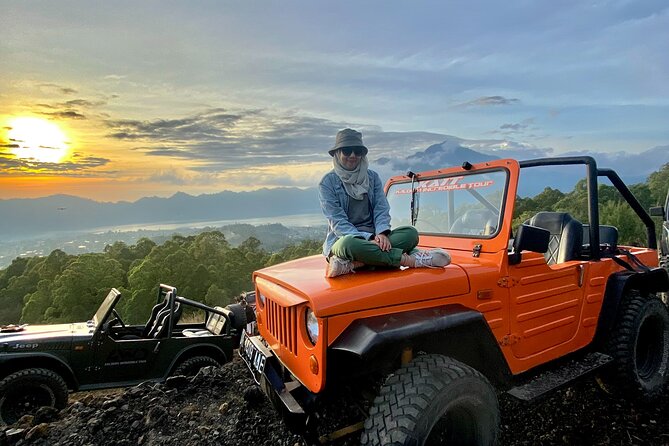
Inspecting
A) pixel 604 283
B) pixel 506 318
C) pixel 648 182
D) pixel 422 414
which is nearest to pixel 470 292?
pixel 506 318

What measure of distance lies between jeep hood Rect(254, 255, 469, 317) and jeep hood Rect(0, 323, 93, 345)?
435cm

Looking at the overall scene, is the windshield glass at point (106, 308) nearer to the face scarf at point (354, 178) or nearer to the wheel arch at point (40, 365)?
the wheel arch at point (40, 365)

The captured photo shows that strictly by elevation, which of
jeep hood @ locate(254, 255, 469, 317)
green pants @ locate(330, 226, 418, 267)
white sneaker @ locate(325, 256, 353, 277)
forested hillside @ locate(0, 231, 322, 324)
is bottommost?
forested hillside @ locate(0, 231, 322, 324)

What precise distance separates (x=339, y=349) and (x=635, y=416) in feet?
10.3

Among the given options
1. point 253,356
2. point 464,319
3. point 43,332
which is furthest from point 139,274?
point 464,319

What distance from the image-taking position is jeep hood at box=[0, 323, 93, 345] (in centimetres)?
571

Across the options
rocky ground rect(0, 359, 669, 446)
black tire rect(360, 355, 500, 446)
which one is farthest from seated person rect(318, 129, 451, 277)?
rocky ground rect(0, 359, 669, 446)

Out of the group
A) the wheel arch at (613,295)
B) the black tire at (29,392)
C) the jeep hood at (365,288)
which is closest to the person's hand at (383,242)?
the jeep hood at (365,288)

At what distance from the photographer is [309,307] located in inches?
101

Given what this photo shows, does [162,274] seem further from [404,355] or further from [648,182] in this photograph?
[648,182]

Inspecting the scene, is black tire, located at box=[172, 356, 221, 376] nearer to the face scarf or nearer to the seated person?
the seated person

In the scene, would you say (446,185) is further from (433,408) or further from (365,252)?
(433,408)

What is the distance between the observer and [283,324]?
2.84 meters

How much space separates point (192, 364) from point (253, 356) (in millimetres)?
3820
